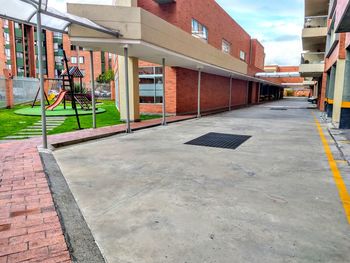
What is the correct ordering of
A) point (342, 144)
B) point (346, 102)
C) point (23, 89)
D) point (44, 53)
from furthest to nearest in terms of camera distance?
point (44, 53) < point (23, 89) < point (346, 102) < point (342, 144)

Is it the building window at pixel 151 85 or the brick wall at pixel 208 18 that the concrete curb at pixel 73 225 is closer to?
the building window at pixel 151 85

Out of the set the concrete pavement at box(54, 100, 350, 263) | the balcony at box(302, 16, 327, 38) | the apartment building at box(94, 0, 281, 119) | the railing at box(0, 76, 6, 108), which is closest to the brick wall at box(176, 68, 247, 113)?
the apartment building at box(94, 0, 281, 119)

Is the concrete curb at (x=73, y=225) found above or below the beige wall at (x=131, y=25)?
below

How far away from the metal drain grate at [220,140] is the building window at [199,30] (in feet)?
Result: 35.6

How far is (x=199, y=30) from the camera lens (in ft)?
64.5

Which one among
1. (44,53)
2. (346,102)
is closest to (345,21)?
(346,102)

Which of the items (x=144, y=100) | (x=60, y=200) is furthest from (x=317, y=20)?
(x=60, y=200)

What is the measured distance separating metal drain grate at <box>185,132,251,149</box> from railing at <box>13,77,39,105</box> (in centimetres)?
2026

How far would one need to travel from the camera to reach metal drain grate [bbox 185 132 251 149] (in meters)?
8.25

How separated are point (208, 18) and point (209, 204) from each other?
19435mm

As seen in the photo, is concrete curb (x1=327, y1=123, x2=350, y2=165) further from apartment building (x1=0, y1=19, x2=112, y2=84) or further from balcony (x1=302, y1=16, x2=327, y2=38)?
apartment building (x1=0, y1=19, x2=112, y2=84)

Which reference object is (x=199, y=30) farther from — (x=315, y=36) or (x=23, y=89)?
(x=23, y=89)

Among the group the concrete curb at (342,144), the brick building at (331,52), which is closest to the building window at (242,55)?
the brick building at (331,52)

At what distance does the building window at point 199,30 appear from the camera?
18719mm
